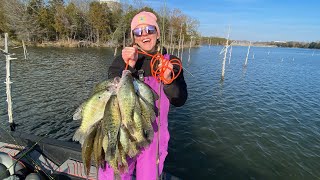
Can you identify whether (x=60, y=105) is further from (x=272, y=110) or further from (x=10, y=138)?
(x=272, y=110)

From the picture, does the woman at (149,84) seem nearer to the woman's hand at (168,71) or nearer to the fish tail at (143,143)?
the woman's hand at (168,71)

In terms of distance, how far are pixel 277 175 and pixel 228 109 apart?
351 inches

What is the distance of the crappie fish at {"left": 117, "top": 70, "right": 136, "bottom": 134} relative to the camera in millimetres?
2822

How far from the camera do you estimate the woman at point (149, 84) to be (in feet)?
11.1

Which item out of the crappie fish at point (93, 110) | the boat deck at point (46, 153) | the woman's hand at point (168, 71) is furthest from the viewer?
the boat deck at point (46, 153)

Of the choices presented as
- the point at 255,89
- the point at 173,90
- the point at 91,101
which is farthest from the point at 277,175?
the point at 255,89

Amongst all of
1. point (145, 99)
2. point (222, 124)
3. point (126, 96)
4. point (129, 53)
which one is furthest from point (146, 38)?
point (222, 124)

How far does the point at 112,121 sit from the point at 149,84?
931 millimetres

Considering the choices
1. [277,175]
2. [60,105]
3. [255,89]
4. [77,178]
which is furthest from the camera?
[255,89]

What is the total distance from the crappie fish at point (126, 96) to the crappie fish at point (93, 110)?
7.7 inches

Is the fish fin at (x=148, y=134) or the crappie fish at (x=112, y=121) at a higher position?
the crappie fish at (x=112, y=121)

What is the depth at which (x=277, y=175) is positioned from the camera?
11.1 metres

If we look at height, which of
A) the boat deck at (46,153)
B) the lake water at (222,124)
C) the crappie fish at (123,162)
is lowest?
the lake water at (222,124)

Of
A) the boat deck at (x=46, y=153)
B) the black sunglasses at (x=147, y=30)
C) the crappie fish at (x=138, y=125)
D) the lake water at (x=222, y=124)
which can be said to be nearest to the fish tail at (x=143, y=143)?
the crappie fish at (x=138, y=125)
